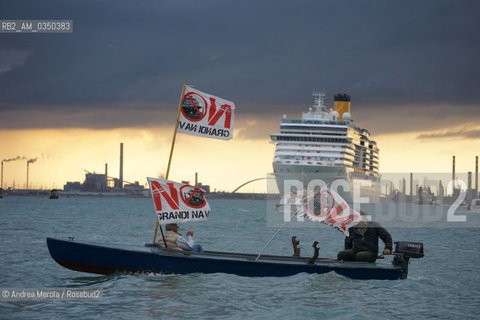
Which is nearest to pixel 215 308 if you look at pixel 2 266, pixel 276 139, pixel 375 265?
pixel 375 265

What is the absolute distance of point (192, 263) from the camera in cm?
1719

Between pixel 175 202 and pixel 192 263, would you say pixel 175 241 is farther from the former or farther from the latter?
pixel 175 202

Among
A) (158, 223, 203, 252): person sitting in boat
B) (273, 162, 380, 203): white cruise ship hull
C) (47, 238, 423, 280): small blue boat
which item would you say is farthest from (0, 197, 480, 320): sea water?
(273, 162, 380, 203): white cruise ship hull

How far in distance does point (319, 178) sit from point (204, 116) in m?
84.3

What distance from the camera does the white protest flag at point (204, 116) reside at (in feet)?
57.7

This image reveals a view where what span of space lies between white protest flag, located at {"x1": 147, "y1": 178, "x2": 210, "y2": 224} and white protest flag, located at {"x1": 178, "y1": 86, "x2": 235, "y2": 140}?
4.75 feet

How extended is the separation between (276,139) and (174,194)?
86.9 metres

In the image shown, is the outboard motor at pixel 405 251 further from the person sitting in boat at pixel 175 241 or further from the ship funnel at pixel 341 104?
the ship funnel at pixel 341 104

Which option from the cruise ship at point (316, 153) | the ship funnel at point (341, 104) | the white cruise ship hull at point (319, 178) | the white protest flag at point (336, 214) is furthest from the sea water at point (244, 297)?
the ship funnel at point (341, 104)

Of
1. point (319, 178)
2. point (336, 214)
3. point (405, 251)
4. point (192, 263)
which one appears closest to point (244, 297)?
point (192, 263)

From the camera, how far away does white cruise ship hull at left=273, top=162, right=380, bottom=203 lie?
3947 inches

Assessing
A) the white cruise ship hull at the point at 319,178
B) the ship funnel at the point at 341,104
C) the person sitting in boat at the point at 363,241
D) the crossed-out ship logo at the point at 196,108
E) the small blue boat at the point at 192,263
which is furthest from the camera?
the ship funnel at the point at 341,104

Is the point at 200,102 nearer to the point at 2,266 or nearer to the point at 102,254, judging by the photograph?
the point at 102,254

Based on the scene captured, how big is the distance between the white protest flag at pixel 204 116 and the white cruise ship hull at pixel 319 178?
2983 inches
